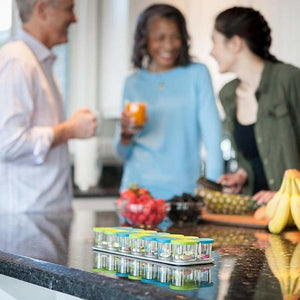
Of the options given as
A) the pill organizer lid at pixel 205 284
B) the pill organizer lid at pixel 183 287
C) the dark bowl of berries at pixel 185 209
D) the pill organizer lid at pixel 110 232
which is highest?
the pill organizer lid at pixel 110 232

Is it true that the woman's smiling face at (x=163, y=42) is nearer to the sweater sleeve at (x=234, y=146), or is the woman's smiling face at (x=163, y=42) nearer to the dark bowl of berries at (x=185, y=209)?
the sweater sleeve at (x=234, y=146)

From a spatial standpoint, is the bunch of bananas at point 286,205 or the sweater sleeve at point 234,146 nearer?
the bunch of bananas at point 286,205

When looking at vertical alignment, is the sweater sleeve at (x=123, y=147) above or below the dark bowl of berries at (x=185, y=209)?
above

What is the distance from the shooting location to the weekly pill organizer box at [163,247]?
4.51 ft

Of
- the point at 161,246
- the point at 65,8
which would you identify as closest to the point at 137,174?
the point at 65,8

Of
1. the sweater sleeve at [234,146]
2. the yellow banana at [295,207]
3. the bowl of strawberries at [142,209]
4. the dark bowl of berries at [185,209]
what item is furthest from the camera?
the sweater sleeve at [234,146]

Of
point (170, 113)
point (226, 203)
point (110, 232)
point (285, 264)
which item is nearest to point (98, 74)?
point (170, 113)

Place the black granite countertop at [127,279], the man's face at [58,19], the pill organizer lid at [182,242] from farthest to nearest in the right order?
the man's face at [58,19] < the pill organizer lid at [182,242] < the black granite countertop at [127,279]

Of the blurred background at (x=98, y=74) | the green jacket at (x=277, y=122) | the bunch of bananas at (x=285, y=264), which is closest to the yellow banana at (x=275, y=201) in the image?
the bunch of bananas at (x=285, y=264)

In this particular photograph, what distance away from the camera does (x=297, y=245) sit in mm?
1812

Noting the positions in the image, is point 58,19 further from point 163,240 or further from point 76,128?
point 163,240

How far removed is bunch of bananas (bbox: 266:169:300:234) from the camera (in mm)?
2041

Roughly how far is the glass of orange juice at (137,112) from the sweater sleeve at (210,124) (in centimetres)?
30

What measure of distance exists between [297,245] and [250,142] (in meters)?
1.27
